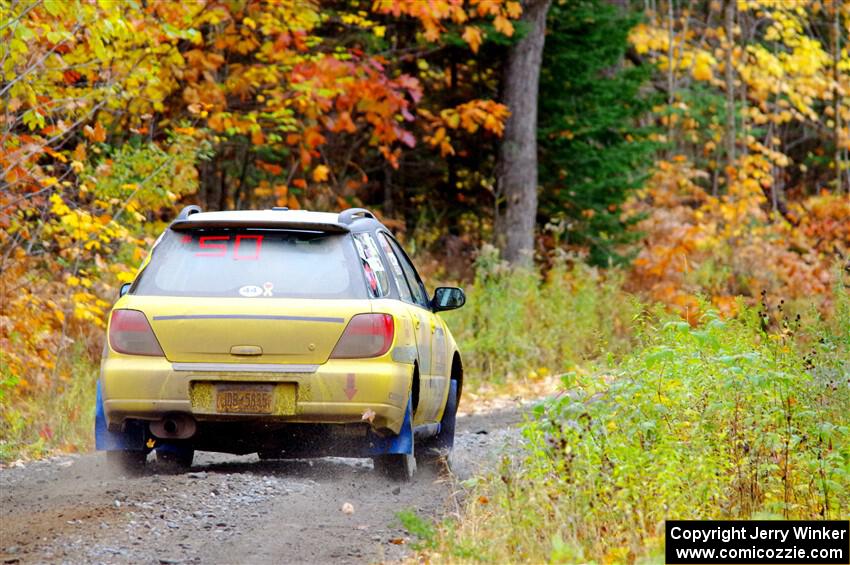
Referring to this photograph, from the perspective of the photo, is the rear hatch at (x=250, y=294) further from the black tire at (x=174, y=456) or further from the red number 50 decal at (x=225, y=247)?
the black tire at (x=174, y=456)

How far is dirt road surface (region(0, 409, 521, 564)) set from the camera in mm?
6629

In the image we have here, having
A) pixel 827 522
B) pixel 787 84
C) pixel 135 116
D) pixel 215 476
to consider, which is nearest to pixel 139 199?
pixel 135 116

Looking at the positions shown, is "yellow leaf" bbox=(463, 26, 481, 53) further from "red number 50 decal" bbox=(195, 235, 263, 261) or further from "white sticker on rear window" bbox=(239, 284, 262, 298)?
"white sticker on rear window" bbox=(239, 284, 262, 298)

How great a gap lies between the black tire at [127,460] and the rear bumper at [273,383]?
0.64 meters

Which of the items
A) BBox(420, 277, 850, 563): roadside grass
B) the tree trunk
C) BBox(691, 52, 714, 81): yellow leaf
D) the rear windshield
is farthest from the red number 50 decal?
BBox(691, 52, 714, 81): yellow leaf

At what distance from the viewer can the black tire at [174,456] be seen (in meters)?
9.32

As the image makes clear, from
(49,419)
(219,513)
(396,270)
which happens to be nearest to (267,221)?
(396,270)

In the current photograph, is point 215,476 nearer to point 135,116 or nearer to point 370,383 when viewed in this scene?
point 370,383

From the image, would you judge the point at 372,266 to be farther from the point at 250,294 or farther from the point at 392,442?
the point at 392,442

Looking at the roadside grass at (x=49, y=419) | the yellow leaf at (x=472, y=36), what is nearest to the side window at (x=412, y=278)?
the roadside grass at (x=49, y=419)

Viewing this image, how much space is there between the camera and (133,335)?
27.2 ft

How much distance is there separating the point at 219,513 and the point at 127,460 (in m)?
1.57

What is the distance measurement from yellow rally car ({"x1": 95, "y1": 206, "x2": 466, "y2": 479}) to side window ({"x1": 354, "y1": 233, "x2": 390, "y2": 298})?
1cm

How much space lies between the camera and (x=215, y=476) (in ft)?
27.7
